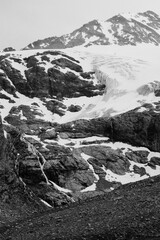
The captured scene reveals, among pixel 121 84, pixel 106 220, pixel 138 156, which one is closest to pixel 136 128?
pixel 138 156

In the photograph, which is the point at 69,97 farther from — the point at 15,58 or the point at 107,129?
the point at 107,129

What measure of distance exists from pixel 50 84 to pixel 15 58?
2909 cm

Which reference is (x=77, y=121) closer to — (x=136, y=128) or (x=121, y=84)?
(x=136, y=128)

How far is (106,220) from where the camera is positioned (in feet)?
83.3

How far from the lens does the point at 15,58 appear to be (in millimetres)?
191000

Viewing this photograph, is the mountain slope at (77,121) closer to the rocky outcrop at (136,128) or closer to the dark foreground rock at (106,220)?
the rocky outcrop at (136,128)

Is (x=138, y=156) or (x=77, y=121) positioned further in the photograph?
(x=77, y=121)

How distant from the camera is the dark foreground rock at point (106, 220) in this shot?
23.2 meters

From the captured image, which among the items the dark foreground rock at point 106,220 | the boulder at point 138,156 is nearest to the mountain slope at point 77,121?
the boulder at point 138,156

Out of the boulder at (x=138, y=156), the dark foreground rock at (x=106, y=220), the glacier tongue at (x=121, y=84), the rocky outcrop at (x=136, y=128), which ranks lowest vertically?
the glacier tongue at (x=121, y=84)

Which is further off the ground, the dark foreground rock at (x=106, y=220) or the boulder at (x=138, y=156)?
the dark foreground rock at (x=106, y=220)

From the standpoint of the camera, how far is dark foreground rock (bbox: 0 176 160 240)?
23.2m

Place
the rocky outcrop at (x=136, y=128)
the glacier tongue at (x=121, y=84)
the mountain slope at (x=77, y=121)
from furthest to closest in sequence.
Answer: the glacier tongue at (x=121, y=84)
the rocky outcrop at (x=136, y=128)
the mountain slope at (x=77, y=121)

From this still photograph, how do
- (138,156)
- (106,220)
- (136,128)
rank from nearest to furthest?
(106,220)
(138,156)
(136,128)
